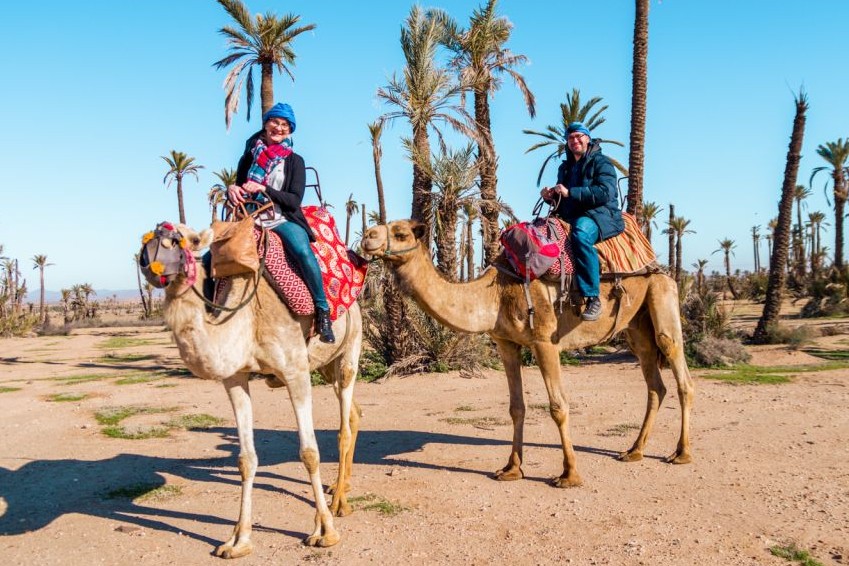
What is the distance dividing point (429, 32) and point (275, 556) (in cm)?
1553

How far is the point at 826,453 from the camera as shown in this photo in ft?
21.9

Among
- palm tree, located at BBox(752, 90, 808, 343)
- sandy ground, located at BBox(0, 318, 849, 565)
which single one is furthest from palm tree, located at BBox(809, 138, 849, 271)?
sandy ground, located at BBox(0, 318, 849, 565)

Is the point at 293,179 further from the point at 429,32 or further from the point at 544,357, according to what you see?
the point at 429,32

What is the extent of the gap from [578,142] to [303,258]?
121 inches

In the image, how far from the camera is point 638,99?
51.6 feet

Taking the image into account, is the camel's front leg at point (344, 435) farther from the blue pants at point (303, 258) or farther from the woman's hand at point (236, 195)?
the woman's hand at point (236, 195)

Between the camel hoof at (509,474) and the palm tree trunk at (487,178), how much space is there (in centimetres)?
969

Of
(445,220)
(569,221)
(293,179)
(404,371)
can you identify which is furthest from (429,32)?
(293,179)

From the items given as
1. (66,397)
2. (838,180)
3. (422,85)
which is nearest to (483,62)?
(422,85)

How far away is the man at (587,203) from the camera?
6.18m

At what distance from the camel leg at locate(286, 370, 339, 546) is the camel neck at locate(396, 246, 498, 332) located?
1236mm

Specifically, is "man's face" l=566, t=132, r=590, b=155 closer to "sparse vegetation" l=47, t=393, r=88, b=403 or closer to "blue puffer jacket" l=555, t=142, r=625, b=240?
"blue puffer jacket" l=555, t=142, r=625, b=240

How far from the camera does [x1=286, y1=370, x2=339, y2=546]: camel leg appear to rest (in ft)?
15.6

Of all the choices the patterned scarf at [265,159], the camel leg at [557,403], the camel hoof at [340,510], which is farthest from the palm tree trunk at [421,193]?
the camel hoof at [340,510]
